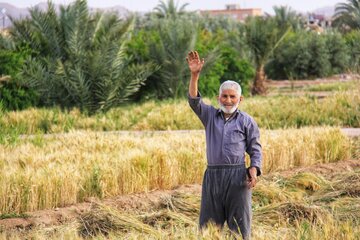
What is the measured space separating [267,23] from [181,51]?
672cm

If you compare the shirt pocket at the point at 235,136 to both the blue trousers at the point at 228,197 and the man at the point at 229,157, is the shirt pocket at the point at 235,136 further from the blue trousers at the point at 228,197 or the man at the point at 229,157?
the blue trousers at the point at 228,197

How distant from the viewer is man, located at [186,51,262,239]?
242 inches

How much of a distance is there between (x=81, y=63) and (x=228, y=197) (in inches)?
588

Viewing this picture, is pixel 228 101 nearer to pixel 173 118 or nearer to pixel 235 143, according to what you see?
pixel 235 143

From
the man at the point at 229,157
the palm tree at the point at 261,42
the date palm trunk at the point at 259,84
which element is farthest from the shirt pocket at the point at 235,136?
the date palm trunk at the point at 259,84

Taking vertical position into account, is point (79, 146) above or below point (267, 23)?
below

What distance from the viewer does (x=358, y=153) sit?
43.2ft

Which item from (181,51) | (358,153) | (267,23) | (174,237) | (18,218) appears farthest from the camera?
(267,23)

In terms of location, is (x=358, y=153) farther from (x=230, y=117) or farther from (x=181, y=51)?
(x=181, y=51)

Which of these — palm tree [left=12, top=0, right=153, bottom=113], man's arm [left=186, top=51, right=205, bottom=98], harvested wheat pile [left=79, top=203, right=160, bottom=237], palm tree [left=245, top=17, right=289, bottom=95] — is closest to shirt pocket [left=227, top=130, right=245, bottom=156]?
man's arm [left=186, top=51, right=205, bottom=98]

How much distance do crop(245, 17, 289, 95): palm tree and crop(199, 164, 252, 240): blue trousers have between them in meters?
24.7

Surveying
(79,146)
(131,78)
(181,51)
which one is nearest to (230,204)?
(79,146)

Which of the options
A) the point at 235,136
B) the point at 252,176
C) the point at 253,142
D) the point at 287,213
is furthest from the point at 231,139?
the point at 287,213

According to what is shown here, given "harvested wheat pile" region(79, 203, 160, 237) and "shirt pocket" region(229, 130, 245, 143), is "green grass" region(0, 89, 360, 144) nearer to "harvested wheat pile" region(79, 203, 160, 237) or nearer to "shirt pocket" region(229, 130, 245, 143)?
"harvested wheat pile" region(79, 203, 160, 237)
